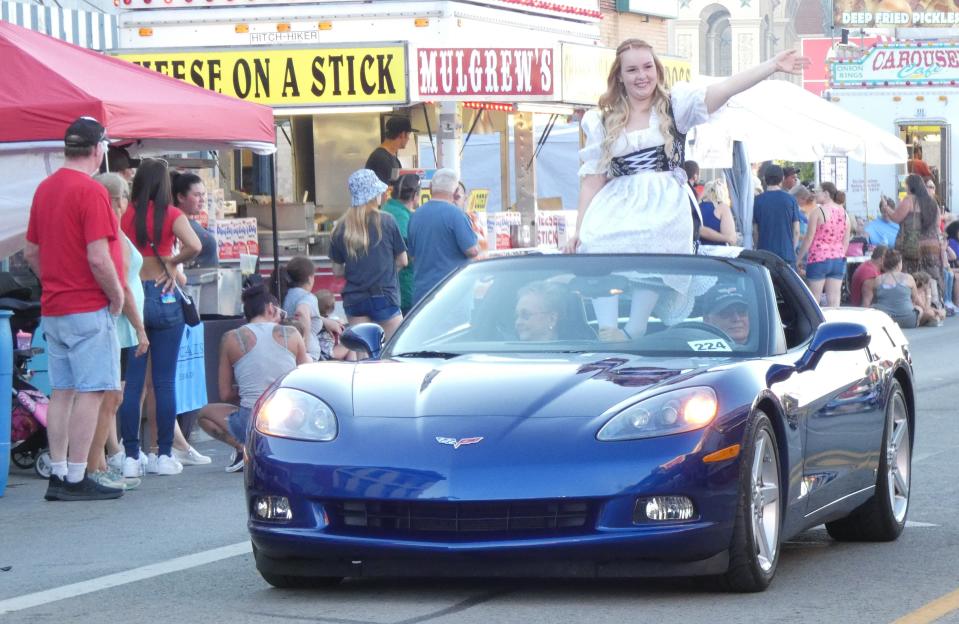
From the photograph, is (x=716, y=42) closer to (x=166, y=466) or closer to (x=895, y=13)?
(x=895, y=13)

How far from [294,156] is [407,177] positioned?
8.93m

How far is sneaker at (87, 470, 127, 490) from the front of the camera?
9.77m

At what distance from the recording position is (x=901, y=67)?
108 ft

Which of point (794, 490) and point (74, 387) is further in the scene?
point (74, 387)

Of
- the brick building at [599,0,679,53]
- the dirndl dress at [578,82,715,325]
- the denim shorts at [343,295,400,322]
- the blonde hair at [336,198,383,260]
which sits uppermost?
the brick building at [599,0,679,53]

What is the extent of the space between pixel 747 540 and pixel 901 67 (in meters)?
28.2

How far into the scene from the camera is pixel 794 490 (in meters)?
6.66

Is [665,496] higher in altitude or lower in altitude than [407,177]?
lower

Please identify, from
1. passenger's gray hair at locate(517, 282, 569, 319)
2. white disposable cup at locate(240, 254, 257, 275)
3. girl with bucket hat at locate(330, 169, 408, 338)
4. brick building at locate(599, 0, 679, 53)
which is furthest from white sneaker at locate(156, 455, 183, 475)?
brick building at locate(599, 0, 679, 53)

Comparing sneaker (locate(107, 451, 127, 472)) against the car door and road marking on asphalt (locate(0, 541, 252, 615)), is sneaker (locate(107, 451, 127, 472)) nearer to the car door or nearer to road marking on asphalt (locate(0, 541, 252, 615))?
road marking on asphalt (locate(0, 541, 252, 615))

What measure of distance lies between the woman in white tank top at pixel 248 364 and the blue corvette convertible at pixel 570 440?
3.52m

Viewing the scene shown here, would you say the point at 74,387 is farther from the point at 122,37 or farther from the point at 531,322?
the point at 122,37

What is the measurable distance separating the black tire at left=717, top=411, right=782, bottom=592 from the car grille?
521mm

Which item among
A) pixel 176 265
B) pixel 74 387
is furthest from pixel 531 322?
pixel 176 265
